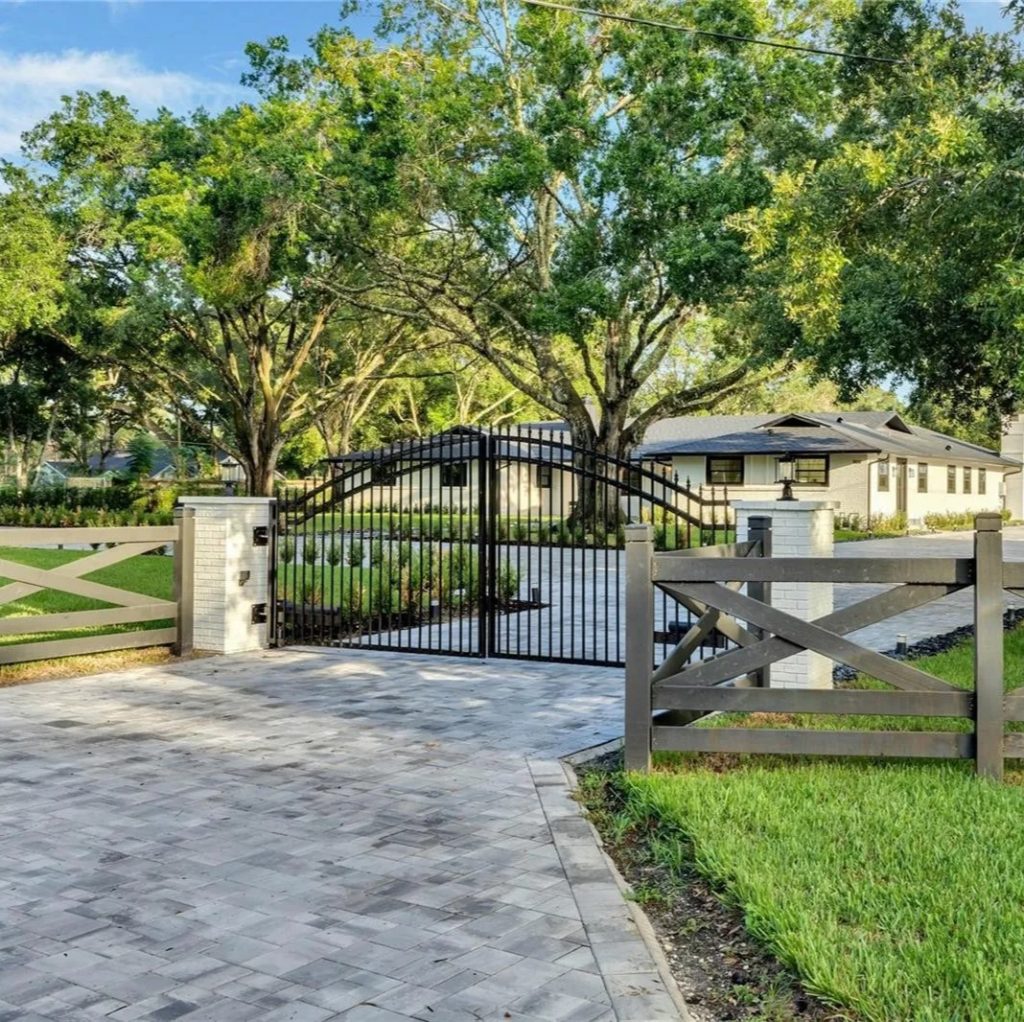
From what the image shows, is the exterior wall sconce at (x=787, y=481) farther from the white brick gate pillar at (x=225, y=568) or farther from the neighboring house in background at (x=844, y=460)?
the neighboring house in background at (x=844, y=460)

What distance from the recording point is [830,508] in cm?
746

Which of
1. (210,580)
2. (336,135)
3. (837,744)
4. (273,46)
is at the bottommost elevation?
(837,744)

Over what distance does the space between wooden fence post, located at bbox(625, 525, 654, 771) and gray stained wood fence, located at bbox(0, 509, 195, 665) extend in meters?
4.85

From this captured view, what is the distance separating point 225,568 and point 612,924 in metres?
6.71

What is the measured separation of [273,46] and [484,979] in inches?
935

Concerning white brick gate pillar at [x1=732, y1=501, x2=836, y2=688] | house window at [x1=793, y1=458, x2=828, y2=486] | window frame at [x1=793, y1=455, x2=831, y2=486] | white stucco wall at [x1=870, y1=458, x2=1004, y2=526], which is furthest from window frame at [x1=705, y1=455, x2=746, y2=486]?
white brick gate pillar at [x1=732, y1=501, x2=836, y2=688]

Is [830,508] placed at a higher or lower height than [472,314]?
lower

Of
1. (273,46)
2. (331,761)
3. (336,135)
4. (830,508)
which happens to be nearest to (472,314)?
(336,135)

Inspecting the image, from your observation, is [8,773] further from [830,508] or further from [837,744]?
[830,508]

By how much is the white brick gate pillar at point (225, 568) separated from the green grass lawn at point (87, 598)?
103 cm

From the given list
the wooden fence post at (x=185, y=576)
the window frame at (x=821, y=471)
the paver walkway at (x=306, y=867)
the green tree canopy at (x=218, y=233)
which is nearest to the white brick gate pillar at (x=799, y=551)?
the paver walkway at (x=306, y=867)

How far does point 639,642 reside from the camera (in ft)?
16.9

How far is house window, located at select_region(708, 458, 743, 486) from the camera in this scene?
3353 cm

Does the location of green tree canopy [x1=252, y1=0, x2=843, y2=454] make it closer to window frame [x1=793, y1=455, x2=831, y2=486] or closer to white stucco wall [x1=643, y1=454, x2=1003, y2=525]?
window frame [x1=793, y1=455, x2=831, y2=486]
